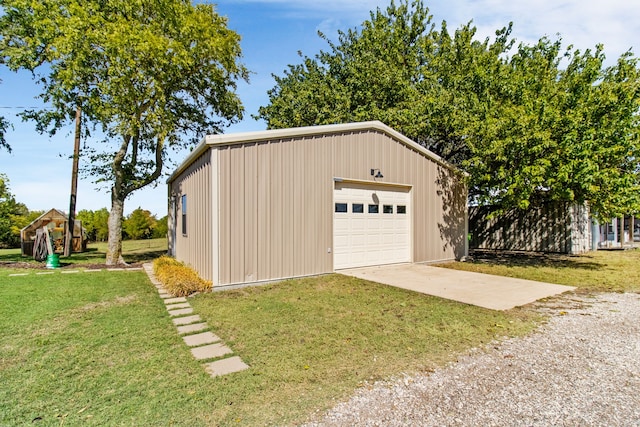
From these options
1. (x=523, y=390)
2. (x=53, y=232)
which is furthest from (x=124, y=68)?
(x=523, y=390)

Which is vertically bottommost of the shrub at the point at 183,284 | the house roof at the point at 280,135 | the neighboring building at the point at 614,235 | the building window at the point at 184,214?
the shrub at the point at 183,284

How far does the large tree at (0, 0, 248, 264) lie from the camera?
29.7 feet

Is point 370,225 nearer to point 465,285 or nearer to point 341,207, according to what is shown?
point 341,207

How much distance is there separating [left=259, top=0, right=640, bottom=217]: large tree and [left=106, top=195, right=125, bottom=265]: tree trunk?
27.2 ft

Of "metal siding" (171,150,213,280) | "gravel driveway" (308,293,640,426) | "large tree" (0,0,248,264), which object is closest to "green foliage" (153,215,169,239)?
"large tree" (0,0,248,264)

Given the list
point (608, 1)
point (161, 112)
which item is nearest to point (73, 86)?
point (161, 112)

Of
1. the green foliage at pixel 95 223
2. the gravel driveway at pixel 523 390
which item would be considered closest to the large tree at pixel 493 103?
the gravel driveway at pixel 523 390

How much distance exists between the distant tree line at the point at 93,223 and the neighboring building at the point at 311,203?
49.0ft

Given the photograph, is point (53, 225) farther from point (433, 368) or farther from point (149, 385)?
point (433, 368)

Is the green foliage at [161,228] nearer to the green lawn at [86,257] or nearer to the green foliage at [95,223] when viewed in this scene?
the green foliage at [95,223]

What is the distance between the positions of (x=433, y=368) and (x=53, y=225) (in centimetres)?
1771

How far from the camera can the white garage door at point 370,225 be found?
800cm

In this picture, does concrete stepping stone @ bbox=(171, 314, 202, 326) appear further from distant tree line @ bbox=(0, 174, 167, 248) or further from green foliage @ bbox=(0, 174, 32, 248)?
distant tree line @ bbox=(0, 174, 167, 248)

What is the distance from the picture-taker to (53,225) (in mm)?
14945
